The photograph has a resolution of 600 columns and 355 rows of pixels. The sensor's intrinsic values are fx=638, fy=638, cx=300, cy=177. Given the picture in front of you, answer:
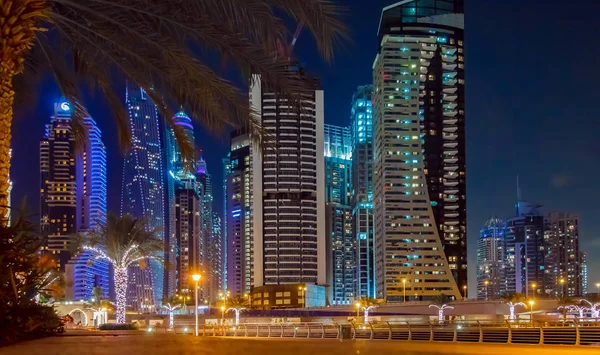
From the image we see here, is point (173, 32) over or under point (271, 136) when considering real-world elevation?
over

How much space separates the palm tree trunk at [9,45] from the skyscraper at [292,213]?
129109mm

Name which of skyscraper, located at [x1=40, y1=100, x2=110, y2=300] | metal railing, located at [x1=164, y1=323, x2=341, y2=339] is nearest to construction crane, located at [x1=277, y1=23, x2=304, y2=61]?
metal railing, located at [x1=164, y1=323, x2=341, y2=339]

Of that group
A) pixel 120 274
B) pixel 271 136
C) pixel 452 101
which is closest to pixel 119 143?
pixel 271 136

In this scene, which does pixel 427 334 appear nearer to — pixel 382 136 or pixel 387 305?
pixel 387 305

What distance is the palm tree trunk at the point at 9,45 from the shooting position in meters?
7.43

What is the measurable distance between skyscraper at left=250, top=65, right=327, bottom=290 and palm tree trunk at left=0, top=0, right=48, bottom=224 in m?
129

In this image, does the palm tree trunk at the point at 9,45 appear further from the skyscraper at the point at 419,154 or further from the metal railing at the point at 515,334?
the skyscraper at the point at 419,154

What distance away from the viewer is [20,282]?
24.6ft

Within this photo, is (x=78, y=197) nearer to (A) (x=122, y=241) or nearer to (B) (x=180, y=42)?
(A) (x=122, y=241)

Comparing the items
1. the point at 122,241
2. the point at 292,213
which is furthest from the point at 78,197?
the point at 122,241

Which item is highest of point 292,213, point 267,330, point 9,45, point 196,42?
point 292,213

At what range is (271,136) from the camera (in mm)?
8523

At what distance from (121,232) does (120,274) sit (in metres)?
3.10

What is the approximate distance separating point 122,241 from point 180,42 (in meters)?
26.9
